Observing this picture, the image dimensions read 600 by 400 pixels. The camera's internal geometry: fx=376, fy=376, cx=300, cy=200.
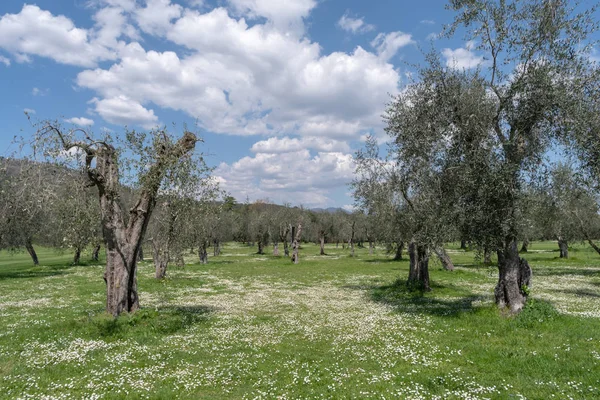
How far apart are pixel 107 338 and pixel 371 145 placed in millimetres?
22145

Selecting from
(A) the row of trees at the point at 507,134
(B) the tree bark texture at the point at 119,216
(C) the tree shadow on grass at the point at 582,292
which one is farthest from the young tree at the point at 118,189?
(C) the tree shadow on grass at the point at 582,292

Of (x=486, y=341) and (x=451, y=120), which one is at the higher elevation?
(x=451, y=120)

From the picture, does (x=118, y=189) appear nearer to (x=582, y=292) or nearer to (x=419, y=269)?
(x=419, y=269)

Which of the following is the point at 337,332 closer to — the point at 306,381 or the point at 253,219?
the point at 306,381

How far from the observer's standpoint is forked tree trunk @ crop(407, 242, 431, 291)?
27859 millimetres

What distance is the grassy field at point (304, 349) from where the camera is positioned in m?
11.0

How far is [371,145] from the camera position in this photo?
2989 centimetres

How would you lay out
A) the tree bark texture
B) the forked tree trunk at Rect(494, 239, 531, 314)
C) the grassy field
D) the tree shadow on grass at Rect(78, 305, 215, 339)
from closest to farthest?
the grassy field
the tree shadow on grass at Rect(78, 305, 215, 339)
the tree bark texture
the forked tree trunk at Rect(494, 239, 531, 314)

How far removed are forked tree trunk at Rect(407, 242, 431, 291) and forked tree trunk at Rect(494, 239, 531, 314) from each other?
7.84m

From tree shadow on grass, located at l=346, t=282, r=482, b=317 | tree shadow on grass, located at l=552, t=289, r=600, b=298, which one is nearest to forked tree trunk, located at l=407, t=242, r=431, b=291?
tree shadow on grass, located at l=346, t=282, r=482, b=317

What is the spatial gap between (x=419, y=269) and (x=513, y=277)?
10.9m

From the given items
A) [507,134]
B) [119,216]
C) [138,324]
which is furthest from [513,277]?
[119,216]

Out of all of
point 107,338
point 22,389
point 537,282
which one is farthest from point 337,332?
point 537,282

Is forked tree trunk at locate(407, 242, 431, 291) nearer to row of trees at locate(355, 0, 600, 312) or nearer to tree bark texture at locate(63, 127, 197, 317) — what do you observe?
row of trees at locate(355, 0, 600, 312)
